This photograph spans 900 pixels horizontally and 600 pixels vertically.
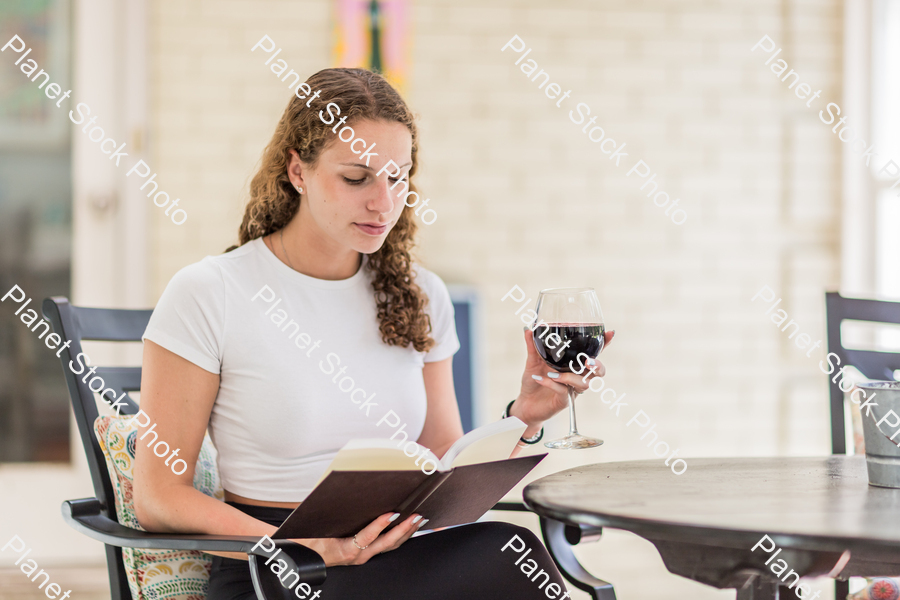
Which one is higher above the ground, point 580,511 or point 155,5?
point 155,5

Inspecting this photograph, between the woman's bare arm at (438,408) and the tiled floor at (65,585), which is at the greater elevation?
the woman's bare arm at (438,408)

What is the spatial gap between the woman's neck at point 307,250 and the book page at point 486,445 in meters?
0.56

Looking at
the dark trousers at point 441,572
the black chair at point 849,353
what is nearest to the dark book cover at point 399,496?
the dark trousers at point 441,572

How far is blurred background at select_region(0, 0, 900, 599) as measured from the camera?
2.98 meters

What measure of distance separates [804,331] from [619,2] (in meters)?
1.51

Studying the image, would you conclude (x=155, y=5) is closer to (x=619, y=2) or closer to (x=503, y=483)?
(x=619, y=2)

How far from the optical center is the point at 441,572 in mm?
1325

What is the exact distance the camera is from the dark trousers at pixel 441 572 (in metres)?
1.26

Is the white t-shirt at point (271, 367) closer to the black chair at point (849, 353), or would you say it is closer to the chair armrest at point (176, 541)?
the chair armrest at point (176, 541)

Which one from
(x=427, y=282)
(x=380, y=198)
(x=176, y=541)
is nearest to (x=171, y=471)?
(x=176, y=541)

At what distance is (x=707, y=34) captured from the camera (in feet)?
10.5

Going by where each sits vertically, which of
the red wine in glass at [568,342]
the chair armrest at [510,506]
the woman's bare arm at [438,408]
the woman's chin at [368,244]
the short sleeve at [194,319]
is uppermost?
the woman's chin at [368,244]

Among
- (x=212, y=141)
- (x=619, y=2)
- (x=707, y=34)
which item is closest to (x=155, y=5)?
(x=212, y=141)

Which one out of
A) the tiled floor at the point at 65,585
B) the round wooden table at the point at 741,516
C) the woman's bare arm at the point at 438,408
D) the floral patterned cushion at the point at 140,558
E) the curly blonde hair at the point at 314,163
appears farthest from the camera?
the tiled floor at the point at 65,585
